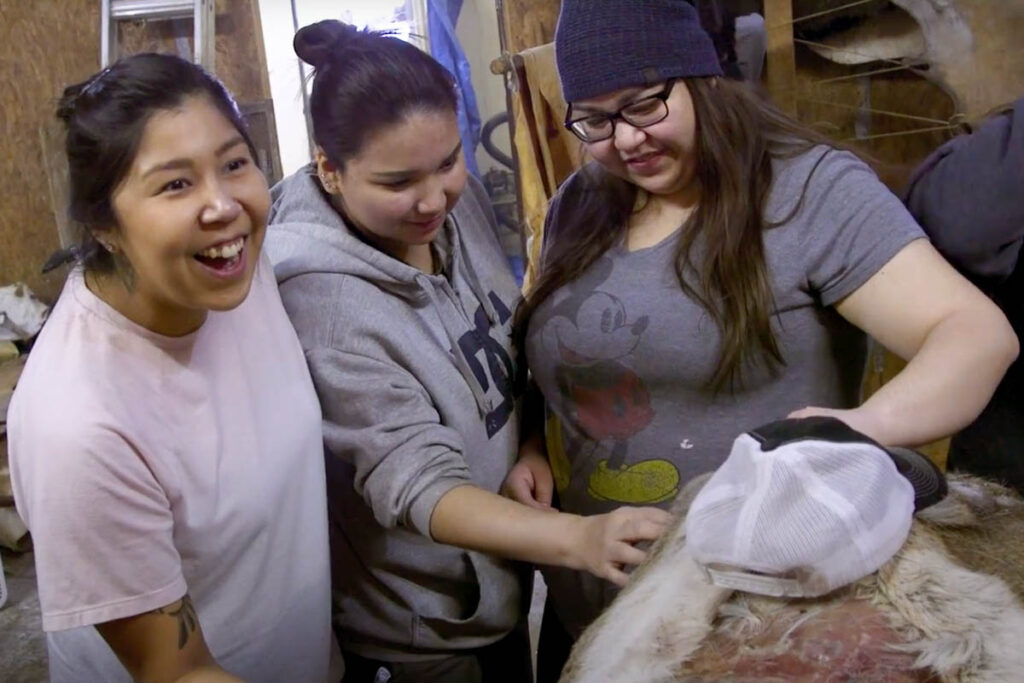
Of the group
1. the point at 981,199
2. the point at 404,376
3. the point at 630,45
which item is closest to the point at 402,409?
the point at 404,376

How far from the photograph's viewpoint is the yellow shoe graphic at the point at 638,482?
1166mm

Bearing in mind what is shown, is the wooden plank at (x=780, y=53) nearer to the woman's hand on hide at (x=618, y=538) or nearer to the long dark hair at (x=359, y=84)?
the long dark hair at (x=359, y=84)

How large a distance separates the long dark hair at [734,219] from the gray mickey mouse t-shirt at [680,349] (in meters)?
0.01

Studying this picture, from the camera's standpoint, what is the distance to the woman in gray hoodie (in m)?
1.04

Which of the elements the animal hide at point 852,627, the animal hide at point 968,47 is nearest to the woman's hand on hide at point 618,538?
the animal hide at point 852,627

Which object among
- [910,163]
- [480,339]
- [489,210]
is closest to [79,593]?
[480,339]

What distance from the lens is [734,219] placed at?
3.59ft

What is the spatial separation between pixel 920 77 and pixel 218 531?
189 cm

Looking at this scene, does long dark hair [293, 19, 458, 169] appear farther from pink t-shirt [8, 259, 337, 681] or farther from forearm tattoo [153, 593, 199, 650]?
forearm tattoo [153, 593, 199, 650]

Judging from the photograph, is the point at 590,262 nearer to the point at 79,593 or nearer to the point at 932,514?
the point at 932,514

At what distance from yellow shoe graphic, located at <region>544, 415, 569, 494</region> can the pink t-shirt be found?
35 cm

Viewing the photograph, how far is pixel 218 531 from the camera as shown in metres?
0.98

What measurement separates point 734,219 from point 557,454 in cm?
43

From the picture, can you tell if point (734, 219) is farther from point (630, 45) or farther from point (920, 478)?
point (920, 478)
